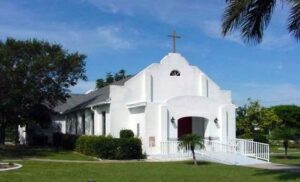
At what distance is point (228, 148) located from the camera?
29422 millimetres

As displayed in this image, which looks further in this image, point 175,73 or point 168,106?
point 175,73

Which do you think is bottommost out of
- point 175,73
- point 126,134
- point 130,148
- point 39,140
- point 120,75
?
point 39,140

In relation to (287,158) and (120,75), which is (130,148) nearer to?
(287,158)

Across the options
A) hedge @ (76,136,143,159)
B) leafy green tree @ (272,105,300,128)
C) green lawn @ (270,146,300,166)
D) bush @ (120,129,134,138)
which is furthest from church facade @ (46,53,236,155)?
leafy green tree @ (272,105,300,128)

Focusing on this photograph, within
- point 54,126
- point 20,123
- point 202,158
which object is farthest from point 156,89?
point 54,126

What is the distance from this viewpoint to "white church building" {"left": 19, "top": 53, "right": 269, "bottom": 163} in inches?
1173

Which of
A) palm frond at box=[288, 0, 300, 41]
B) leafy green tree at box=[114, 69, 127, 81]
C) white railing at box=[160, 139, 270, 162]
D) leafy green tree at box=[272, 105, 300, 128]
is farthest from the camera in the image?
leafy green tree at box=[272, 105, 300, 128]

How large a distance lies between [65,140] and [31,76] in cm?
660

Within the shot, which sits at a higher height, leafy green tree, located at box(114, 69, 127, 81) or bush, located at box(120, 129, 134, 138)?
leafy green tree, located at box(114, 69, 127, 81)

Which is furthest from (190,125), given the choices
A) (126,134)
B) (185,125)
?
(126,134)

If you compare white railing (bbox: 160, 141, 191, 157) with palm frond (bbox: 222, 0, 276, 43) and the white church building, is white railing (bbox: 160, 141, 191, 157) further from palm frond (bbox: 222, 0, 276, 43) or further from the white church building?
palm frond (bbox: 222, 0, 276, 43)

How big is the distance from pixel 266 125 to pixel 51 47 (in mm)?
23941

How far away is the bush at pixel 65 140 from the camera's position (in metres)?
37.7

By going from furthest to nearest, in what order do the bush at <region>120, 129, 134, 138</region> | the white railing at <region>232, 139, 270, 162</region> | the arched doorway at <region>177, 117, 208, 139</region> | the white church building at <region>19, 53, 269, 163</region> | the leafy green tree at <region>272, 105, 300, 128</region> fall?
1. the leafy green tree at <region>272, 105, 300, 128</region>
2. the arched doorway at <region>177, 117, 208, 139</region>
3. the bush at <region>120, 129, 134, 138</region>
4. the white church building at <region>19, 53, 269, 163</region>
5. the white railing at <region>232, 139, 270, 162</region>
